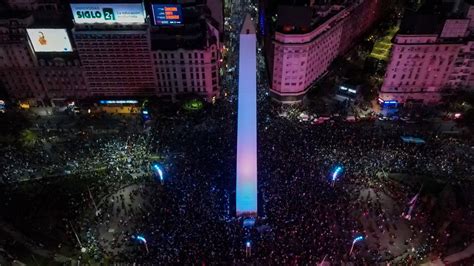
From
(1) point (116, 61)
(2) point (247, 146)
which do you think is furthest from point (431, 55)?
(1) point (116, 61)

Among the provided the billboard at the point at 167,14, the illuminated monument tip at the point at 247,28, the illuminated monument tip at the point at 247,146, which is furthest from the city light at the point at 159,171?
the illuminated monument tip at the point at 247,28

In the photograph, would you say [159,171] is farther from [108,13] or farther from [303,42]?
[303,42]

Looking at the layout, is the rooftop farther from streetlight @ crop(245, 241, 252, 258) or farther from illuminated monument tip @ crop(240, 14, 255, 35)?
streetlight @ crop(245, 241, 252, 258)

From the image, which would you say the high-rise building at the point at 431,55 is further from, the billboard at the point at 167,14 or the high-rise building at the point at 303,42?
the billboard at the point at 167,14

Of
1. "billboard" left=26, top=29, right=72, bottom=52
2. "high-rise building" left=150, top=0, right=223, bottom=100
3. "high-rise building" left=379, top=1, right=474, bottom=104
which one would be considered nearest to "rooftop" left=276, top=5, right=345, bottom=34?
"high-rise building" left=150, top=0, right=223, bottom=100

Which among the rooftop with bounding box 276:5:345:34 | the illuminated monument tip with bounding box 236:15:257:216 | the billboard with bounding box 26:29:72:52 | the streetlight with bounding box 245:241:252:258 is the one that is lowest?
the streetlight with bounding box 245:241:252:258

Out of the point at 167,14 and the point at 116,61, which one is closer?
the point at 167,14

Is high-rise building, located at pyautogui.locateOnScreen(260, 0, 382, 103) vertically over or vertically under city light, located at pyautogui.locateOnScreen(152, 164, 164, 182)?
over
